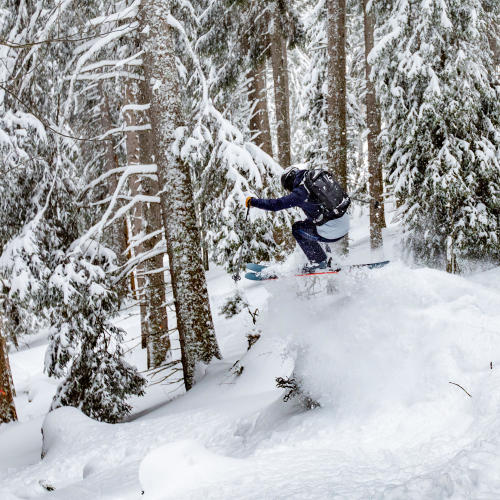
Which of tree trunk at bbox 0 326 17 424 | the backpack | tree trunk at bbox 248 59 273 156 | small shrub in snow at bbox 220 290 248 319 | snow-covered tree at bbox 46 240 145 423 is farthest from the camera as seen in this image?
small shrub in snow at bbox 220 290 248 319

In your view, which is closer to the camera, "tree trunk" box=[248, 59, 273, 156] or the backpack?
the backpack

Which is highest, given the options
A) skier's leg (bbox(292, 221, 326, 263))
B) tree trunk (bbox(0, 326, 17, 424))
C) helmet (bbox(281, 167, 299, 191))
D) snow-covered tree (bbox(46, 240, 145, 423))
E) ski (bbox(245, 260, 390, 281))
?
helmet (bbox(281, 167, 299, 191))

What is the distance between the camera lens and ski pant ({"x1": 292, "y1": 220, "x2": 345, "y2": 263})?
634 centimetres

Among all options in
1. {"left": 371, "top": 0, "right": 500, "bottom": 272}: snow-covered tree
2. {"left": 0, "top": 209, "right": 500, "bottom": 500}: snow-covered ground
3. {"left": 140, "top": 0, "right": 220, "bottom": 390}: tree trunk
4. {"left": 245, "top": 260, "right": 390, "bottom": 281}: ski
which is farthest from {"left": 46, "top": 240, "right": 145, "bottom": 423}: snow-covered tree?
{"left": 371, "top": 0, "right": 500, "bottom": 272}: snow-covered tree

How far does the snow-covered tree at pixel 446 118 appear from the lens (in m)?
9.88

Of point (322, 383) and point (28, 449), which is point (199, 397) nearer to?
point (322, 383)

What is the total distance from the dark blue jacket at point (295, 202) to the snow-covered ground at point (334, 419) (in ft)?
3.25

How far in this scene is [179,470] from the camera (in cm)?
362

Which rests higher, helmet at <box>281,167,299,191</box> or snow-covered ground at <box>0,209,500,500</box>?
helmet at <box>281,167,299,191</box>

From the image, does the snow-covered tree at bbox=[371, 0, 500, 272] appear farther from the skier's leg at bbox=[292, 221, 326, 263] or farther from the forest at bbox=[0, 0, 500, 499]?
the skier's leg at bbox=[292, 221, 326, 263]

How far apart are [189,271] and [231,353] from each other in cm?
364

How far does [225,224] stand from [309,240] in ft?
5.56

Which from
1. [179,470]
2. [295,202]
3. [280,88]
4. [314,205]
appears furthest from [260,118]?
[179,470]

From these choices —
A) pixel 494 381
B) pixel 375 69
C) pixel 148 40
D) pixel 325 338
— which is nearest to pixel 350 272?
pixel 325 338
